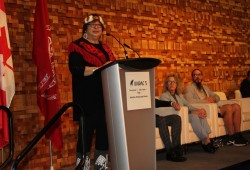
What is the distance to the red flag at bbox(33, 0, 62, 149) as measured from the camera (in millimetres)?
4430

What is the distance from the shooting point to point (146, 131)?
3416 mm

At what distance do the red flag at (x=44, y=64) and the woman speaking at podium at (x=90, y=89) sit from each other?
2.62 ft

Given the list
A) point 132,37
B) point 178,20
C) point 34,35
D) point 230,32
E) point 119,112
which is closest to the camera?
point 119,112

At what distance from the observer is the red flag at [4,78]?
161 inches

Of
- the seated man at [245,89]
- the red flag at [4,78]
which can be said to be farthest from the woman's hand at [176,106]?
the seated man at [245,89]

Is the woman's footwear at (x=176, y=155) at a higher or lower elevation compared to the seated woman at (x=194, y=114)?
lower

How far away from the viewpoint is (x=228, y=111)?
616 centimetres

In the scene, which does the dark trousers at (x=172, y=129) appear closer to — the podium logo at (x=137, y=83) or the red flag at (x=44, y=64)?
the red flag at (x=44, y=64)

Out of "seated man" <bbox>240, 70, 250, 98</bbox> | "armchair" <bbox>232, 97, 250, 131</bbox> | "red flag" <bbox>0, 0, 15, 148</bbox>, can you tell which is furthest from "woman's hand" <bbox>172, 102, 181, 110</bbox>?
"seated man" <bbox>240, 70, 250, 98</bbox>

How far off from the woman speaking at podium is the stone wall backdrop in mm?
1302

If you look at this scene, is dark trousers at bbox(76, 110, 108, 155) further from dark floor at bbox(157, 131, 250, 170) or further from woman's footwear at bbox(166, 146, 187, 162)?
woman's footwear at bbox(166, 146, 187, 162)

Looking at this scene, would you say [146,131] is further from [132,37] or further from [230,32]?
[230,32]

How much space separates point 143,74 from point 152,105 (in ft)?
0.88

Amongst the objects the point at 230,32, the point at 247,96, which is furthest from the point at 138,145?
the point at 230,32
